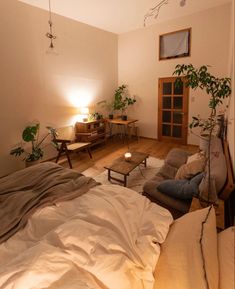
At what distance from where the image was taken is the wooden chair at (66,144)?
12.7 ft

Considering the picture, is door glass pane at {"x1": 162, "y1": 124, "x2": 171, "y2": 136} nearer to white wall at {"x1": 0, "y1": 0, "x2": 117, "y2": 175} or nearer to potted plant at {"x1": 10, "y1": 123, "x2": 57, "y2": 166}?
white wall at {"x1": 0, "y1": 0, "x2": 117, "y2": 175}

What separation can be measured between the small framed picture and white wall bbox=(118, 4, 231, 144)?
0.09 m

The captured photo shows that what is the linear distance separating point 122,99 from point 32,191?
4.48 meters

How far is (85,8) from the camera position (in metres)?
3.74

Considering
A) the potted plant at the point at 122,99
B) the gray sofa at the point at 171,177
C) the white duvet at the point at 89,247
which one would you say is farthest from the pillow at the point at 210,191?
the potted plant at the point at 122,99

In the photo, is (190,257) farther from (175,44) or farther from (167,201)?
(175,44)

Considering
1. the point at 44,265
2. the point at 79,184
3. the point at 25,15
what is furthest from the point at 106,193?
the point at 25,15

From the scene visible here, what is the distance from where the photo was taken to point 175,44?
4.66 m

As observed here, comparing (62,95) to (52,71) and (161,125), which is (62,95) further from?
(161,125)

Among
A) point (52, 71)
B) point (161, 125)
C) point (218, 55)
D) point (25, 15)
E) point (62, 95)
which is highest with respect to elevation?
point (25, 15)

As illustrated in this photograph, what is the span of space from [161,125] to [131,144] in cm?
97

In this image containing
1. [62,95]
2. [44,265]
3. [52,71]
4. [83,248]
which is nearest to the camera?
[44,265]

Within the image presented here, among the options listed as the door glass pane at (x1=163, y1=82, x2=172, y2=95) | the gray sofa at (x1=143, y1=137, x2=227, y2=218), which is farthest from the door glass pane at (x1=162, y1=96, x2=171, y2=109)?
the gray sofa at (x1=143, y1=137, x2=227, y2=218)

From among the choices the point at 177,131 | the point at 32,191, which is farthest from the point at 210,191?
the point at 177,131
